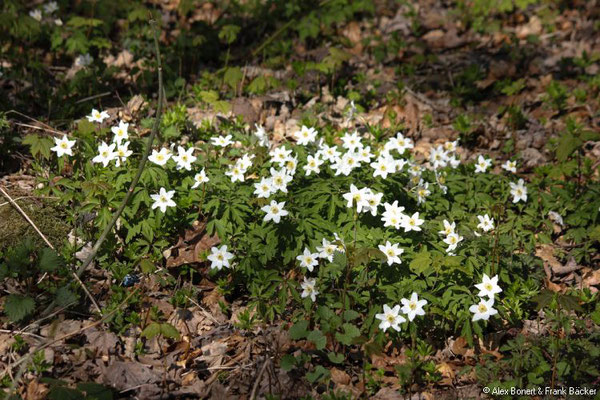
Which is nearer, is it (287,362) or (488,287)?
(287,362)

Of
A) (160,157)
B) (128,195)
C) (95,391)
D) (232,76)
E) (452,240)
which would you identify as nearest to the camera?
(95,391)

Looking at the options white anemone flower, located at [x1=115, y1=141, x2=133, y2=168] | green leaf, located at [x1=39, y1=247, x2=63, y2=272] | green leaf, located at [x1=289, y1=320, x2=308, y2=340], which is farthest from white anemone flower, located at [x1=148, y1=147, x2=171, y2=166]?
green leaf, located at [x1=289, y1=320, x2=308, y2=340]

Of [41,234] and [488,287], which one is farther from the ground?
[41,234]

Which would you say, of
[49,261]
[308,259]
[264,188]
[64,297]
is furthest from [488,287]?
[49,261]

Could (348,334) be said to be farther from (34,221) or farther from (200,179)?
(34,221)

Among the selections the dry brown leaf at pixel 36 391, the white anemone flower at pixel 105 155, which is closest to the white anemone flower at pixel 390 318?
the dry brown leaf at pixel 36 391

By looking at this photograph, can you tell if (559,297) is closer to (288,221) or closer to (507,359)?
(507,359)
